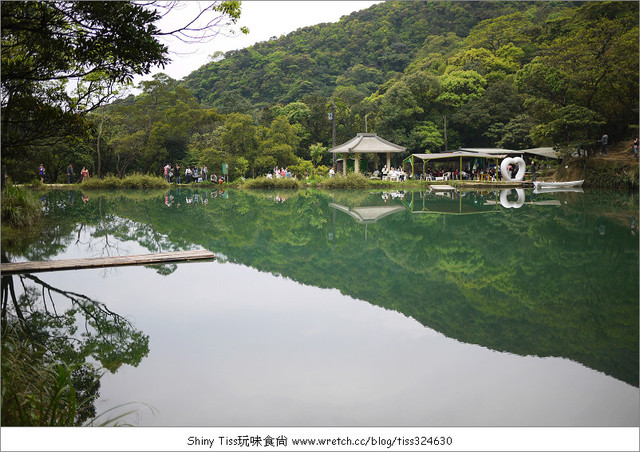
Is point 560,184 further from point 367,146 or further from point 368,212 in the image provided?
point 368,212

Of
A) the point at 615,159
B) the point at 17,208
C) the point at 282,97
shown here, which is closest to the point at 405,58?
the point at 282,97

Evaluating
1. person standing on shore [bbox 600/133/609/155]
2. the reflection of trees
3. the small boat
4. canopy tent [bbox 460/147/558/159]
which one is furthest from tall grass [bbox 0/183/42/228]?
canopy tent [bbox 460/147/558/159]

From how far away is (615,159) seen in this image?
817 inches

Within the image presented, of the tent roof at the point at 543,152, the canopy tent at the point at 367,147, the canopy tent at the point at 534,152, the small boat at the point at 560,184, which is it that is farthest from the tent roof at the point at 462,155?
the small boat at the point at 560,184

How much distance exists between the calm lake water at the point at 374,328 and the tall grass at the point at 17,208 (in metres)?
0.74

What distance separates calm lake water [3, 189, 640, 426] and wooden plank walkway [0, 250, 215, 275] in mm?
191

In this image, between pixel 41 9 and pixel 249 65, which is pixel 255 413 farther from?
A: pixel 249 65

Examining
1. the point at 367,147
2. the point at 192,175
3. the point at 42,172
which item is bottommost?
the point at 192,175

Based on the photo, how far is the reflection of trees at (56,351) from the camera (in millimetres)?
2449

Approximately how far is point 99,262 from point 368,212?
7.82 metres

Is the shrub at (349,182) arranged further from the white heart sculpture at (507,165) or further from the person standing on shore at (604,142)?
the person standing on shore at (604,142)

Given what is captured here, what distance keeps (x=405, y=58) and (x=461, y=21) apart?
26.4ft

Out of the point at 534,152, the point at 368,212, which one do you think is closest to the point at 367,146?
the point at 534,152

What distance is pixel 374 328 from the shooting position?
4.19 meters
